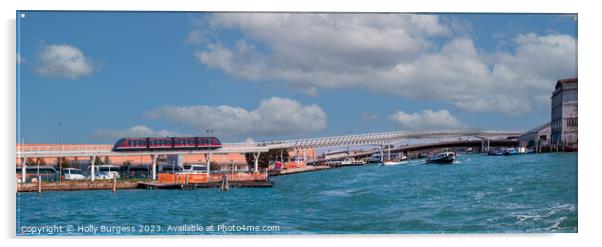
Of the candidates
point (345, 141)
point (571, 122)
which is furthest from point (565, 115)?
point (345, 141)

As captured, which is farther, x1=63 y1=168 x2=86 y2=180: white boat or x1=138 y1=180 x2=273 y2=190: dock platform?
x1=138 y1=180 x2=273 y2=190: dock platform

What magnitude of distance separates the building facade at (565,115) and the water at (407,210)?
0.26 metres

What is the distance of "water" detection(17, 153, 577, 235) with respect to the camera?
9734 millimetres

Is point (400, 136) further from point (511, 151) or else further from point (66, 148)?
point (66, 148)

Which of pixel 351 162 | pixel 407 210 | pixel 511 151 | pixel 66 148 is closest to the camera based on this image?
pixel 407 210

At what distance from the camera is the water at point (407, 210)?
9.73 metres

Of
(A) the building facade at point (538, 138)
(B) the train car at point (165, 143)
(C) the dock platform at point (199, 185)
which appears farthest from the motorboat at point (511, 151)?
(C) the dock platform at point (199, 185)

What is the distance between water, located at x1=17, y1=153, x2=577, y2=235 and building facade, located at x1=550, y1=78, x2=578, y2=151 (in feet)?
0.86

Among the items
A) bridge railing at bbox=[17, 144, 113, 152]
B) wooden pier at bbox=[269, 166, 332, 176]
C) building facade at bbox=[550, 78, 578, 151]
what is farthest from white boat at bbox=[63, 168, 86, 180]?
building facade at bbox=[550, 78, 578, 151]

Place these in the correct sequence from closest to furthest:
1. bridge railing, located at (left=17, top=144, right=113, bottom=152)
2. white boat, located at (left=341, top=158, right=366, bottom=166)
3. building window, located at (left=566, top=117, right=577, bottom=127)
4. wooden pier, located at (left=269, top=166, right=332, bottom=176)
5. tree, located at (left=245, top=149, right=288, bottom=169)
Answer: building window, located at (left=566, top=117, right=577, bottom=127), bridge railing, located at (left=17, top=144, right=113, bottom=152), tree, located at (left=245, top=149, right=288, bottom=169), white boat, located at (left=341, top=158, right=366, bottom=166), wooden pier, located at (left=269, top=166, right=332, bottom=176)

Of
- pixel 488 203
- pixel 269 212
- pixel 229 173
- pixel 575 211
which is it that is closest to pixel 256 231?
pixel 269 212

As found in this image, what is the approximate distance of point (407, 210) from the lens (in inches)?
431

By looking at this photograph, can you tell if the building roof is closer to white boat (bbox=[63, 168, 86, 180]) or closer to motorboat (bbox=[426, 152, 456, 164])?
motorboat (bbox=[426, 152, 456, 164])

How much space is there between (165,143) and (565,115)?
665 centimetres
